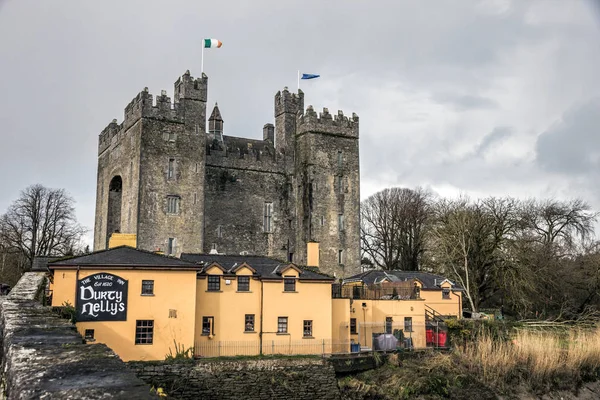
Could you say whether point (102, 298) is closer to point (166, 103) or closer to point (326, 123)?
point (166, 103)

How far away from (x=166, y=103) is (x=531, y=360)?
27.7 meters

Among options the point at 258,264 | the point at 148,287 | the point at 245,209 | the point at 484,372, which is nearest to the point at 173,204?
the point at 245,209

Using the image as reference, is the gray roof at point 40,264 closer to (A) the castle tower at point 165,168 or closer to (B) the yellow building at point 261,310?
→ (A) the castle tower at point 165,168

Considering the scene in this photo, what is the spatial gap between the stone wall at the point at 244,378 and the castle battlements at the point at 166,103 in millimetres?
20045

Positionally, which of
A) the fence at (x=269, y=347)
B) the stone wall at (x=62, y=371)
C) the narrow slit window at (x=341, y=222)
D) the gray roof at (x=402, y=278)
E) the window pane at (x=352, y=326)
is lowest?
the fence at (x=269, y=347)

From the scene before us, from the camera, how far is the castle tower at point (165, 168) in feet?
129

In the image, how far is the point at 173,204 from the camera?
1577 inches

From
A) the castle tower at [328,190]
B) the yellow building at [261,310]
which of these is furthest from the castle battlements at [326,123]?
the yellow building at [261,310]

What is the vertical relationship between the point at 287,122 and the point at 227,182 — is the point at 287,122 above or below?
above

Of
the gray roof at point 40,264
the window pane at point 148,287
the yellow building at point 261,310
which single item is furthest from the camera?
the gray roof at point 40,264

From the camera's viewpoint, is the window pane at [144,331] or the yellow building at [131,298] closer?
the yellow building at [131,298]

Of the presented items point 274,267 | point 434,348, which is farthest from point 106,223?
point 434,348

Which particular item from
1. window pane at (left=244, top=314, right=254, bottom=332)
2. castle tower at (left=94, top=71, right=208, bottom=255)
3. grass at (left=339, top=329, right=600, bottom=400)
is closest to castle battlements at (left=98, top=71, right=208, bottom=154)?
castle tower at (left=94, top=71, right=208, bottom=255)

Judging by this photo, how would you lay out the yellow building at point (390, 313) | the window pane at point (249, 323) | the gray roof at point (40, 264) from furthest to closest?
the gray roof at point (40, 264) → the yellow building at point (390, 313) → the window pane at point (249, 323)
